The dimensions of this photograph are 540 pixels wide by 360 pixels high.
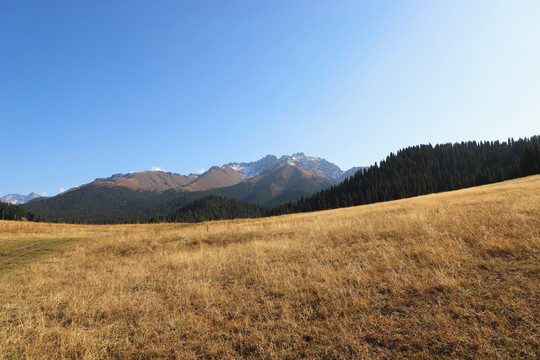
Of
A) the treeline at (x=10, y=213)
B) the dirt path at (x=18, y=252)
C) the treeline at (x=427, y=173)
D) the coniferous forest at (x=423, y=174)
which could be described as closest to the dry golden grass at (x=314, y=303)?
the dirt path at (x=18, y=252)

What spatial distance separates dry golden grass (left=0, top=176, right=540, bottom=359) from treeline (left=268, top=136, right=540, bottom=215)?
4226 inches

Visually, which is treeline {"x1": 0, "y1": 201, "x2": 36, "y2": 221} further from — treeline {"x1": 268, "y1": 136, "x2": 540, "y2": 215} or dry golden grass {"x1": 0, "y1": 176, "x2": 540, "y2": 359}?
dry golden grass {"x1": 0, "y1": 176, "x2": 540, "y2": 359}

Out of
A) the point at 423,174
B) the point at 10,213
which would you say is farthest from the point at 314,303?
the point at 10,213

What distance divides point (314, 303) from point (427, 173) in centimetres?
16242

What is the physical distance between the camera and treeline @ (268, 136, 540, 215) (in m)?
110

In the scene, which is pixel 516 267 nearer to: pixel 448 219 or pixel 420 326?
pixel 420 326

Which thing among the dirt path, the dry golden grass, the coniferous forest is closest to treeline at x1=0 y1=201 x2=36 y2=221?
the coniferous forest

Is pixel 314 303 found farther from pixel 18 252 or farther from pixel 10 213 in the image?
pixel 10 213

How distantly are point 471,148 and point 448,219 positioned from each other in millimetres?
223168

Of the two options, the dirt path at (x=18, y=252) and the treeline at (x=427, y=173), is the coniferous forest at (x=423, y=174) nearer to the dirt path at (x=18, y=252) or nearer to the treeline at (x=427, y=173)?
the treeline at (x=427, y=173)

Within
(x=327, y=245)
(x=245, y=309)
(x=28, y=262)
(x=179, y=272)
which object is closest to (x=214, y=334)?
(x=245, y=309)

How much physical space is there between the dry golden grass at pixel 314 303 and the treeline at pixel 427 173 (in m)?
107

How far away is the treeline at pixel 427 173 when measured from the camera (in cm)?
11019

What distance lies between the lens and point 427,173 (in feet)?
450
